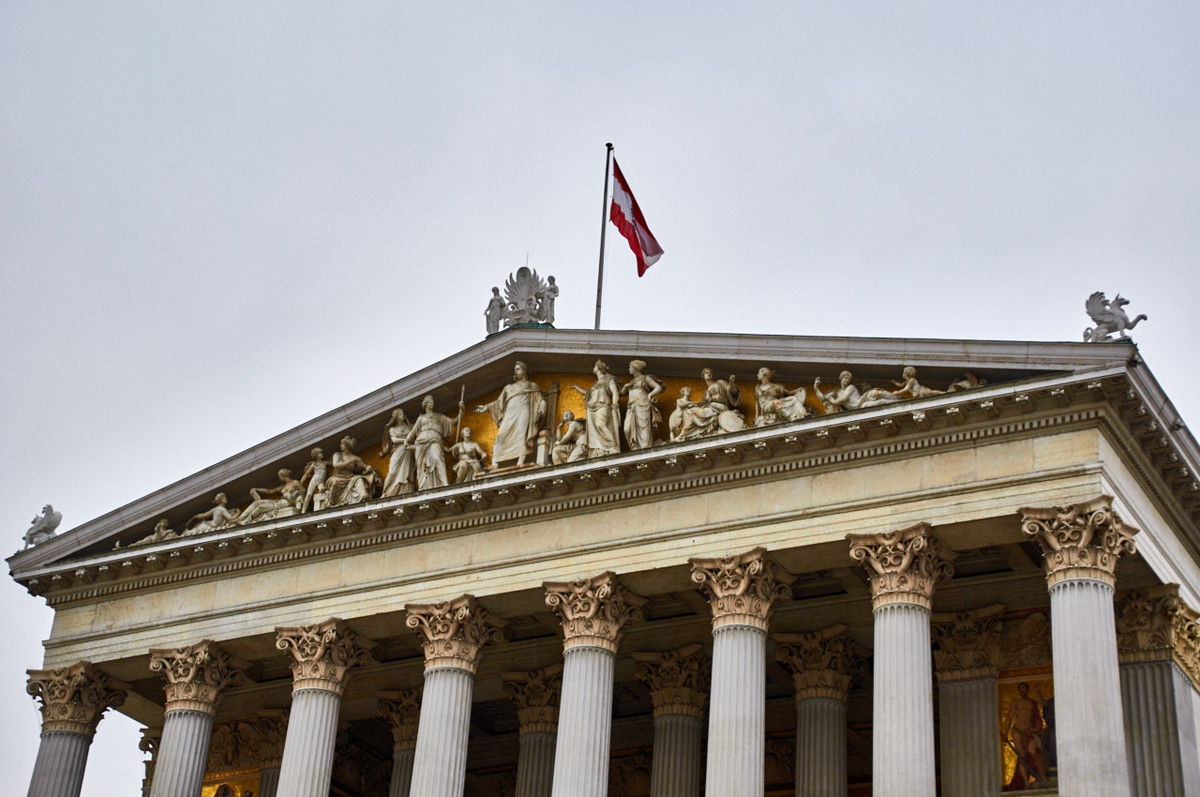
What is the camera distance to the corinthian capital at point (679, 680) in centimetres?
3628

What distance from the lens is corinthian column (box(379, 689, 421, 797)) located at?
39.2 m

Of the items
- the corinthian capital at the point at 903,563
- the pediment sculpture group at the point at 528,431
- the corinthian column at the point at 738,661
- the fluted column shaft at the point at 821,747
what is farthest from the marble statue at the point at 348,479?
the corinthian capital at the point at 903,563

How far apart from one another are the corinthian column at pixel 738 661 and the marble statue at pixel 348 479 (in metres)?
7.93

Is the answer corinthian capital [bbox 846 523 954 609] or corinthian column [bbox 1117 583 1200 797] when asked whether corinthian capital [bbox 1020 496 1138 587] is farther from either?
corinthian column [bbox 1117 583 1200 797]

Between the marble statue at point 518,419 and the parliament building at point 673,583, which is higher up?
the marble statue at point 518,419

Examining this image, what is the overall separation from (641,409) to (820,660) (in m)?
6.07

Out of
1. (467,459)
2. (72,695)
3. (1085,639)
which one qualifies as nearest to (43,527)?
(72,695)

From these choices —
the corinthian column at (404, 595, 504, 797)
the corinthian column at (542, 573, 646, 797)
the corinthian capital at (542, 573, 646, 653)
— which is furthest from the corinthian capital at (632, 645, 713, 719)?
the corinthian column at (404, 595, 504, 797)

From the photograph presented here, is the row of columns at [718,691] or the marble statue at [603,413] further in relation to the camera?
the marble statue at [603,413]

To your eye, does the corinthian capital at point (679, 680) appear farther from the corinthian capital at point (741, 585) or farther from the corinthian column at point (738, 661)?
the corinthian capital at point (741, 585)

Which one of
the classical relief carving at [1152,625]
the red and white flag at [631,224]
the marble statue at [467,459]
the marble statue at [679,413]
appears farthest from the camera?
the red and white flag at [631,224]

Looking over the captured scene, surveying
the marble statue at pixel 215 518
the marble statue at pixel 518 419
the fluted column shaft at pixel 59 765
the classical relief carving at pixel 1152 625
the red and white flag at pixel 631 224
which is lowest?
the fluted column shaft at pixel 59 765

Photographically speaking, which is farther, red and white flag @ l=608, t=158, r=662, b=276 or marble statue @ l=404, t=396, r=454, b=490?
red and white flag @ l=608, t=158, r=662, b=276

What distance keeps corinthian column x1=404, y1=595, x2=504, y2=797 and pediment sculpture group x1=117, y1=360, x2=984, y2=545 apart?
2.68 metres
